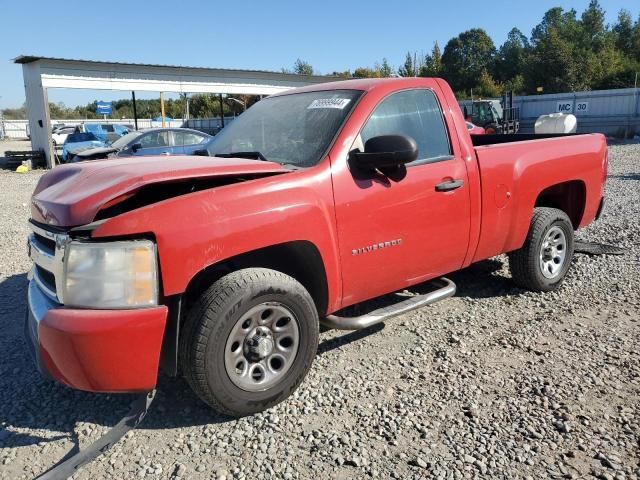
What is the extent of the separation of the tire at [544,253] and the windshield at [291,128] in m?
2.16

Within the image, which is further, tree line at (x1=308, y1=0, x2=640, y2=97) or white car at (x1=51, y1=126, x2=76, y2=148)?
tree line at (x1=308, y1=0, x2=640, y2=97)

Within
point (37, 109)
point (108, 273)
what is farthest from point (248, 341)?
point (37, 109)

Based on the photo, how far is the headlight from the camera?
2.55m

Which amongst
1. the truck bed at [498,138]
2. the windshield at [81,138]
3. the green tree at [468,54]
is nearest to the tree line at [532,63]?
the green tree at [468,54]

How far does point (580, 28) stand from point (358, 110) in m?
75.8

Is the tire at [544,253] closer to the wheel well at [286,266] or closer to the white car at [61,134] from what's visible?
the wheel well at [286,266]

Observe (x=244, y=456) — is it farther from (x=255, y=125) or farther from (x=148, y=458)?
(x=255, y=125)

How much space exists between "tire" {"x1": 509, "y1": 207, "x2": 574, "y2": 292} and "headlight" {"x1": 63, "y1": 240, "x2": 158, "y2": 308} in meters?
3.40

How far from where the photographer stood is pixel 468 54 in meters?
69.1

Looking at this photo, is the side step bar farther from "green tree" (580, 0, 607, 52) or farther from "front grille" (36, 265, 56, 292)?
"green tree" (580, 0, 607, 52)

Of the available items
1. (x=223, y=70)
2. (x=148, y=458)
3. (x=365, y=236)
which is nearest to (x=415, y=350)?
(x=365, y=236)

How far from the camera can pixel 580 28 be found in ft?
219

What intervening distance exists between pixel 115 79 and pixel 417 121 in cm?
2245

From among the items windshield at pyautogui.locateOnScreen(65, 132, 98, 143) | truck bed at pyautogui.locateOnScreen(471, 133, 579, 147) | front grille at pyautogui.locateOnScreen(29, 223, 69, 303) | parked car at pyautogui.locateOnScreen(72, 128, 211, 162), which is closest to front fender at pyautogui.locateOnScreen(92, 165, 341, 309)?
front grille at pyautogui.locateOnScreen(29, 223, 69, 303)
